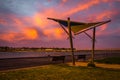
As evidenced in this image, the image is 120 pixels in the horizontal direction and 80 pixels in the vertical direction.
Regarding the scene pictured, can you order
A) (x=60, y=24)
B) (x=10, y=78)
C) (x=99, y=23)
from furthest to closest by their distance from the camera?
1. (x=60, y=24)
2. (x=99, y=23)
3. (x=10, y=78)

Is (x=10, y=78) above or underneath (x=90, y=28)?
underneath

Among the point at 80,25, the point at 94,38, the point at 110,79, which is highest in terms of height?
the point at 80,25

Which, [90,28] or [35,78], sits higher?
[90,28]

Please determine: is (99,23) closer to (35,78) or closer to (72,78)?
(72,78)

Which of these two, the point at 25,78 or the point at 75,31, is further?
the point at 75,31

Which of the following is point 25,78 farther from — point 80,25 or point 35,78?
point 80,25

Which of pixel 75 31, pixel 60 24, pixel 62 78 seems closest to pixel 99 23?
pixel 75 31

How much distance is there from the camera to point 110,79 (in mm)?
13289

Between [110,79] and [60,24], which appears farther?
[60,24]

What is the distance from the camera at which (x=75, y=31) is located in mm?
21203

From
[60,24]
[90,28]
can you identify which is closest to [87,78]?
[90,28]

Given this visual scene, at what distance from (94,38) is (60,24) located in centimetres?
437

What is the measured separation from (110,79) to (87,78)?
1630mm

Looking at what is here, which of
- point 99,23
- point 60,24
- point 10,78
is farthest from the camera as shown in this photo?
point 60,24
